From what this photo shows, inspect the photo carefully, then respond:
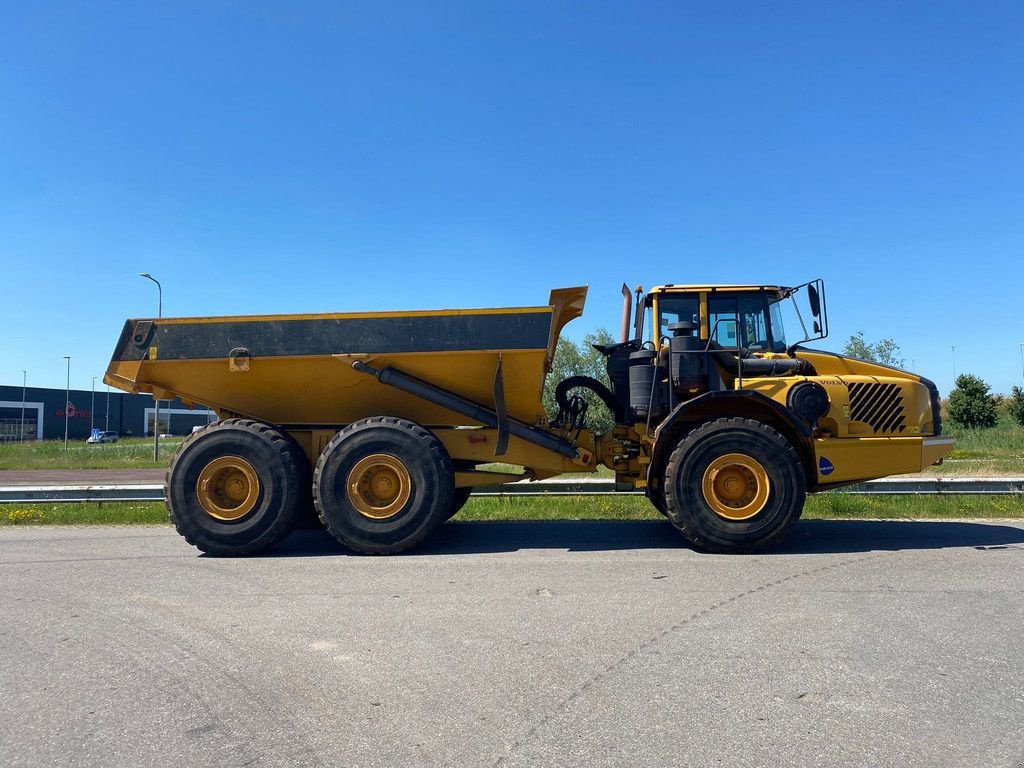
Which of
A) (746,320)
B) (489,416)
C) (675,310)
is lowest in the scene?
(489,416)

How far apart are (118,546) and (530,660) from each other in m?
5.86

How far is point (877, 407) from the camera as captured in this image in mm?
7594

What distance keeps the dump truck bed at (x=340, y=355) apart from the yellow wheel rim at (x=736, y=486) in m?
2.01

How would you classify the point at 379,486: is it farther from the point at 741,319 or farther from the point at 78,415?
the point at 78,415

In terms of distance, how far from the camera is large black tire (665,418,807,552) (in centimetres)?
722

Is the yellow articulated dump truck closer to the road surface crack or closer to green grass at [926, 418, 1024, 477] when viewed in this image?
the road surface crack

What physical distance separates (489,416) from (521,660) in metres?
4.02

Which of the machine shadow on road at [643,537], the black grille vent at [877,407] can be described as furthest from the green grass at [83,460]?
the black grille vent at [877,407]

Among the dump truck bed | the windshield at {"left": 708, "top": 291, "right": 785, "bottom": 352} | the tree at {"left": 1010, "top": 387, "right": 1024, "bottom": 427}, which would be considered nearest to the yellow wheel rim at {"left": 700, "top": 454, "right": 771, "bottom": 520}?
the windshield at {"left": 708, "top": 291, "right": 785, "bottom": 352}

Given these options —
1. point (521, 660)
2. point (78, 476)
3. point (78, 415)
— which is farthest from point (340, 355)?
point (78, 415)

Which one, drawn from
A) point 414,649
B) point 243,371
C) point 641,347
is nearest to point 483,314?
point 641,347

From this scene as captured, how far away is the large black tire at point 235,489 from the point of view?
24.6 ft

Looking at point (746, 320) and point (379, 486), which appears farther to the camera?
point (746, 320)

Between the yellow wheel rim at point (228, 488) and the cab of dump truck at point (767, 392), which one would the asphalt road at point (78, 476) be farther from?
the cab of dump truck at point (767, 392)
